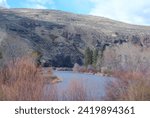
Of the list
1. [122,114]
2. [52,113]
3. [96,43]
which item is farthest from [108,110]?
[96,43]

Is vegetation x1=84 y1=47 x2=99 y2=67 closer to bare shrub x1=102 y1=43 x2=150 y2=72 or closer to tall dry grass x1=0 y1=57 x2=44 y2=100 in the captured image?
bare shrub x1=102 y1=43 x2=150 y2=72

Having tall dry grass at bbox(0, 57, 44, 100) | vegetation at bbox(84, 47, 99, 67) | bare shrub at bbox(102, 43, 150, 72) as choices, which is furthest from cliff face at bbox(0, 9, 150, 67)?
tall dry grass at bbox(0, 57, 44, 100)

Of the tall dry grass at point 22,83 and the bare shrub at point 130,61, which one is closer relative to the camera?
the tall dry grass at point 22,83

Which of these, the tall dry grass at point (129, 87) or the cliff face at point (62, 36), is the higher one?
the cliff face at point (62, 36)

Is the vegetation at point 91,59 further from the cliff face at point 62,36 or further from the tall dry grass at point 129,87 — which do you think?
the tall dry grass at point 129,87

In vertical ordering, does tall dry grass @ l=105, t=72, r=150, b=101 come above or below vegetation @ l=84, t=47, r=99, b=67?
below

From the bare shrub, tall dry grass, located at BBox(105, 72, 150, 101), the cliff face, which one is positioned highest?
the cliff face

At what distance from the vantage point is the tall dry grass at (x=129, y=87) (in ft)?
33.0

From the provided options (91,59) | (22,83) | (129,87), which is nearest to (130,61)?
(129,87)

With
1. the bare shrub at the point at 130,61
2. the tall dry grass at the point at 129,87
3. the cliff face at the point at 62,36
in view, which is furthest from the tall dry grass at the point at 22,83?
the cliff face at the point at 62,36

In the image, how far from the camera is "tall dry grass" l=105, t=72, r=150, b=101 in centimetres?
1005

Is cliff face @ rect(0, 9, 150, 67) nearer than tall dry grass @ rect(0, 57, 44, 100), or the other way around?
tall dry grass @ rect(0, 57, 44, 100)

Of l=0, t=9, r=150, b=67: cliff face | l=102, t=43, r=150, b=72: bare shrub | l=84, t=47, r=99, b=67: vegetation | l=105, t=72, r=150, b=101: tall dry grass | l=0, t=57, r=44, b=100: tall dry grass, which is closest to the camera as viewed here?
l=105, t=72, r=150, b=101: tall dry grass

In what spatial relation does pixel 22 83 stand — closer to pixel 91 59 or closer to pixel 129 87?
pixel 129 87
